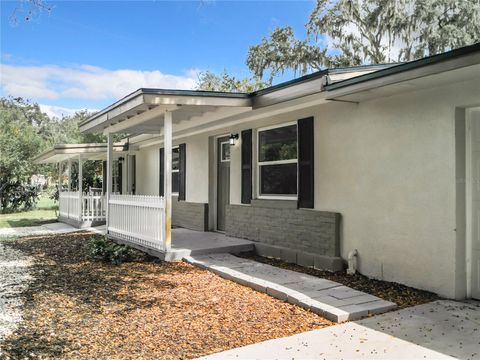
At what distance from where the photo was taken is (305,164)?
7.26 metres

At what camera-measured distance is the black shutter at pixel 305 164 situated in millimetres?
7172

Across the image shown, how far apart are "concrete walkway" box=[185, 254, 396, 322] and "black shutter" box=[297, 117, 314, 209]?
1350 mm

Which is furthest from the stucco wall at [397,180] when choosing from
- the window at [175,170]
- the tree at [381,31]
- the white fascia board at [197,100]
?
the tree at [381,31]

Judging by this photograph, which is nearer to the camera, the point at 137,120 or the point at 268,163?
the point at 268,163

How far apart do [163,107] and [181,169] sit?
14.5 feet

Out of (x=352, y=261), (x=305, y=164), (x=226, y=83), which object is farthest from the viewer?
(x=226, y=83)

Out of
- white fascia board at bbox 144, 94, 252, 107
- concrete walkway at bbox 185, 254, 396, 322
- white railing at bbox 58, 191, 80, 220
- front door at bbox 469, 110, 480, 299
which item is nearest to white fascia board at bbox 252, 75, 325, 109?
white fascia board at bbox 144, 94, 252, 107

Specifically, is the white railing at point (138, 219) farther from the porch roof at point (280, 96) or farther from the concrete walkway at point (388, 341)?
the concrete walkway at point (388, 341)

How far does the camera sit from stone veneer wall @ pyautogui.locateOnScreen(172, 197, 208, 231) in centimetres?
1065

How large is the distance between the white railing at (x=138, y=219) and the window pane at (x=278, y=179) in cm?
215

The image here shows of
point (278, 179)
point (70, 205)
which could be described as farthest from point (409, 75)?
point (70, 205)

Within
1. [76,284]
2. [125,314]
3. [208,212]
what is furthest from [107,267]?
[208,212]

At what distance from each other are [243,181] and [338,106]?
9.88ft

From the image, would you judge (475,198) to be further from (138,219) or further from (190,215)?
(190,215)
